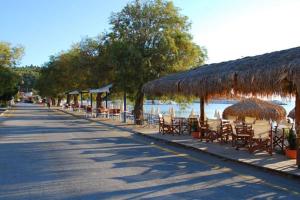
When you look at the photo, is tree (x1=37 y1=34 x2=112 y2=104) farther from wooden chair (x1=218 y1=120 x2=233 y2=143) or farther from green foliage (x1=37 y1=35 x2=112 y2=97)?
wooden chair (x1=218 y1=120 x2=233 y2=143)

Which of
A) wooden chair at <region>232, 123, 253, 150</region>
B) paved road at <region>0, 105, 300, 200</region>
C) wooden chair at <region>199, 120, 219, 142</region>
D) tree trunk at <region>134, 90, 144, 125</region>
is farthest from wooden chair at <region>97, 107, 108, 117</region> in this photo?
wooden chair at <region>232, 123, 253, 150</region>

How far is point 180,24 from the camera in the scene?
3269 centimetres

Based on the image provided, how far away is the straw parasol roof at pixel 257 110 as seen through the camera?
2653 centimetres

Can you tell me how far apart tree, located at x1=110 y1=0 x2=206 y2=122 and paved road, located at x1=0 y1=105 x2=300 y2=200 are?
14.6 m

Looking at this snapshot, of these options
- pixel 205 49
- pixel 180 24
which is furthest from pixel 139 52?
pixel 205 49

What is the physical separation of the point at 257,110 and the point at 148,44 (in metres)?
9.23

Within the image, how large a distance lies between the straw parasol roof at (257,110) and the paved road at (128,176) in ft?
37.9

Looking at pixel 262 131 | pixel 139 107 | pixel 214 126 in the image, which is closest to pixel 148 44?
pixel 139 107

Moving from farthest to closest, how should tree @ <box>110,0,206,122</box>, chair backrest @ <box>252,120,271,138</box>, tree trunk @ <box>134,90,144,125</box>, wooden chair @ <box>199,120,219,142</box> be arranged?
tree trunk @ <box>134,90,144,125</box>, tree @ <box>110,0,206,122</box>, chair backrest @ <box>252,120,271,138</box>, wooden chair @ <box>199,120,219,142</box>

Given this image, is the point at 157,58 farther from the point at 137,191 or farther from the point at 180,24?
the point at 137,191

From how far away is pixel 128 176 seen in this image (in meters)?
10.6

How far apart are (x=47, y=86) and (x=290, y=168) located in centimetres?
7164

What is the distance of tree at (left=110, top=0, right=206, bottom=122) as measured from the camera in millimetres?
30359

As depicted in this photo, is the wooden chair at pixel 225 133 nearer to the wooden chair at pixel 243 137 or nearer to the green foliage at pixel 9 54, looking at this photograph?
the wooden chair at pixel 243 137
